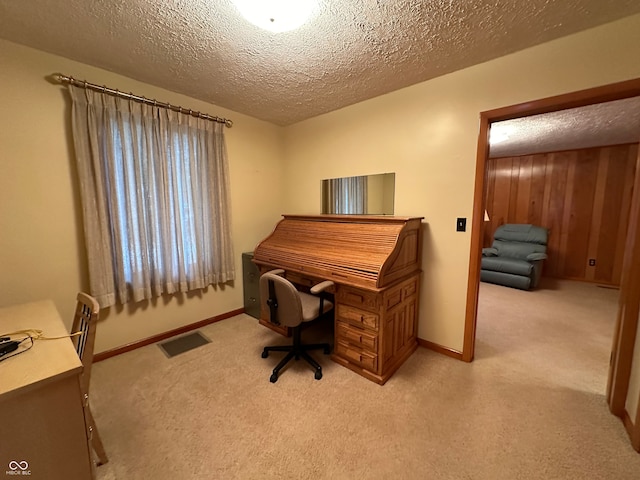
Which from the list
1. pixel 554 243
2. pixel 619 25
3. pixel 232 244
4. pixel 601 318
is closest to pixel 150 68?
pixel 232 244

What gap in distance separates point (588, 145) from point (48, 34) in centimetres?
655

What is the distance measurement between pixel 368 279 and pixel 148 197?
79.3 inches

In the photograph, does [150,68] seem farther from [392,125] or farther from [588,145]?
[588,145]

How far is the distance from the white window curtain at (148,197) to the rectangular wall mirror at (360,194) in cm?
116

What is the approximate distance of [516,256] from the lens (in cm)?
435

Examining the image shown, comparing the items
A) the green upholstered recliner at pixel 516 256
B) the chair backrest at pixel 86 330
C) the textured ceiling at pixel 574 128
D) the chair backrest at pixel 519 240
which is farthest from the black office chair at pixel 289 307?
the chair backrest at pixel 519 240

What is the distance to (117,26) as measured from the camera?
152 cm

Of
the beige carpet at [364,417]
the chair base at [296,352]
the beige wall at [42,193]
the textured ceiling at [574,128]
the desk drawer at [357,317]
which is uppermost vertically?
the textured ceiling at [574,128]

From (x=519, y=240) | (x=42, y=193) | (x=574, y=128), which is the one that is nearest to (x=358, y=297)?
(x=42, y=193)

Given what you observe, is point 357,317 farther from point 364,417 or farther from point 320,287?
point 364,417

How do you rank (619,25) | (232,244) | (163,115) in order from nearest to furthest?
1. (619,25)
2. (163,115)
3. (232,244)

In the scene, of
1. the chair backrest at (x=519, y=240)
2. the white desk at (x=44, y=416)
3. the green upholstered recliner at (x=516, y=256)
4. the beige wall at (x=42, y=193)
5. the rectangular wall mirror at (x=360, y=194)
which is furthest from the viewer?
the chair backrest at (x=519, y=240)

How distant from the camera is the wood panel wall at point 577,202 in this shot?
4.09 metres

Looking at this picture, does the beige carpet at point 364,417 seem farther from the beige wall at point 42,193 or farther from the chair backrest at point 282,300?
the beige wall at point 42,193
